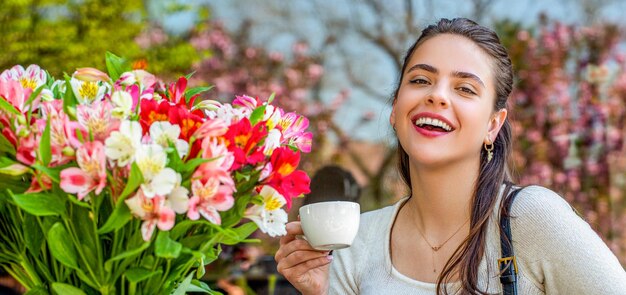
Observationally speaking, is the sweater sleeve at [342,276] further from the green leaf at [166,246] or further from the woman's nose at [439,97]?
the green leaf at [166,246]

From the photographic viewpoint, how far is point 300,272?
167 cm

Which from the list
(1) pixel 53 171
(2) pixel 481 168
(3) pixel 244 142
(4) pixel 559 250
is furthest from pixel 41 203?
(2) pixel 481 168

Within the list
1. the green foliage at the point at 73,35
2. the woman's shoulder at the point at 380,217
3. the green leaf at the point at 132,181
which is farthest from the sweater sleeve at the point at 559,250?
the green foliage at the point at 73,35

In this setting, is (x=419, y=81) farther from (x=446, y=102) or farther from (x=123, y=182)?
(x=123, y=182)

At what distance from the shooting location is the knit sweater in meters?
1.67

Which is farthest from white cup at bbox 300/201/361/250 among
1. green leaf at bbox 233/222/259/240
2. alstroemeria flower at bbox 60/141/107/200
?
alstroemeria flower at bbox 60/141/107/200

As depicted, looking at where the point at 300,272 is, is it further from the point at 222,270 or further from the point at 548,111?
the point at 548,111

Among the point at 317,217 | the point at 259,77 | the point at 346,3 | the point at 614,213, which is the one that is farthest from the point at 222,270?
the point at 346,3

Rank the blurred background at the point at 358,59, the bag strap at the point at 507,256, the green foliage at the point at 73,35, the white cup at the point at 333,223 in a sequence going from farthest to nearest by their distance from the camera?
1. the blurred background at the point at 358,59
2. the green foliage at the point at 73,35
3. the bag strap at the point at 507,256
4. the white cup at the point at 333,223

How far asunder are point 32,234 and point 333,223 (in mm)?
485

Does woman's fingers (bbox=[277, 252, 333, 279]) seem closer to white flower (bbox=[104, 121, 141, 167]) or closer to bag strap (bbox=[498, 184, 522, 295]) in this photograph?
bag strap (bbox=[498, 184, 522, 295])

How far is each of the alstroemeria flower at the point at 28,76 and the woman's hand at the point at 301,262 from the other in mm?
608

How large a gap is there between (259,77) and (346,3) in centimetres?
224

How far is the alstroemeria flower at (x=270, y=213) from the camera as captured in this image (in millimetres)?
1104
